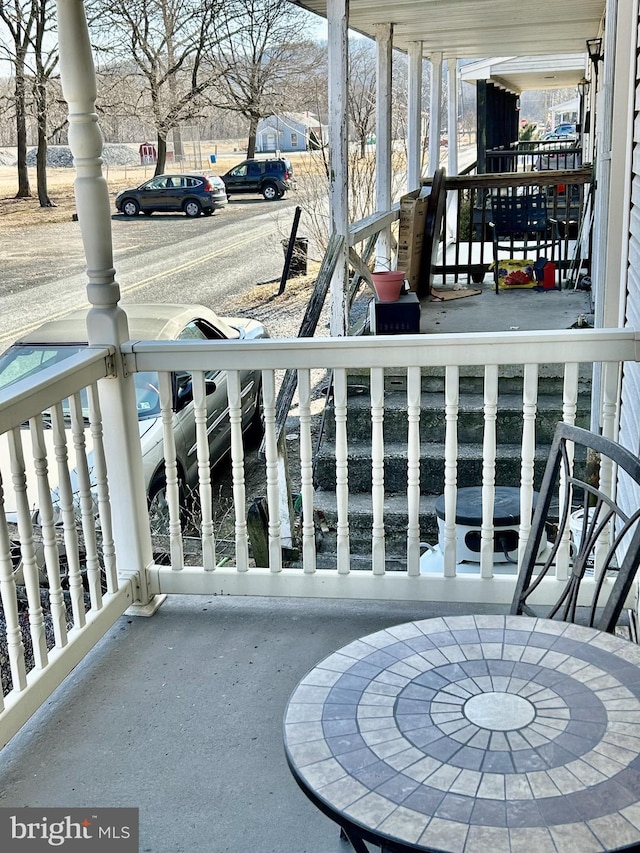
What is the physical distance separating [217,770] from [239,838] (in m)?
0.24

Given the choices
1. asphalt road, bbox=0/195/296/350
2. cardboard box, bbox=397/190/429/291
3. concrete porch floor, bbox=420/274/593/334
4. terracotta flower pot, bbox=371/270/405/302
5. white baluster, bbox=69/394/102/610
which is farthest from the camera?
cardboard box, bbox=397/190/429/291

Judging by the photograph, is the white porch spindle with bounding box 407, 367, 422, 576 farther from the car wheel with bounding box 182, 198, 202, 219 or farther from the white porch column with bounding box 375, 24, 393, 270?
the white porch column with bounding box 375, 24, 393, 270

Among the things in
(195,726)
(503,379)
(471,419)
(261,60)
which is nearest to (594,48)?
(261,60)

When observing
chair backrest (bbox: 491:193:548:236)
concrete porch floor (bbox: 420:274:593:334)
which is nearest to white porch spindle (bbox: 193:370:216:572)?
concrete porch floor (bbox: 420:274:593:334)

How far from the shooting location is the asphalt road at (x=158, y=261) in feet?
14.5

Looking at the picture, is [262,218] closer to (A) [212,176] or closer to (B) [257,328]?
(B) [257,328]

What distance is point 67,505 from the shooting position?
2371 mm

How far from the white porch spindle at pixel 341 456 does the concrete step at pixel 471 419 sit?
2.36m

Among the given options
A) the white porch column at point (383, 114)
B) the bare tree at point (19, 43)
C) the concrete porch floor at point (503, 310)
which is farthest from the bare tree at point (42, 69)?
the white porch column at point (383, 114)

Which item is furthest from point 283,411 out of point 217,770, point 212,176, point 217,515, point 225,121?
point 217,770

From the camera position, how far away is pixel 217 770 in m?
2.11

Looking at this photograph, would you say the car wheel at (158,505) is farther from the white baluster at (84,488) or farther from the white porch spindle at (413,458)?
the white porch spindle at (413,458)

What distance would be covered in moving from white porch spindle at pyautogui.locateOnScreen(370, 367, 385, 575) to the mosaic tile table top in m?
1.02

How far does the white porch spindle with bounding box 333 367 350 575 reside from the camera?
8.68 ft
